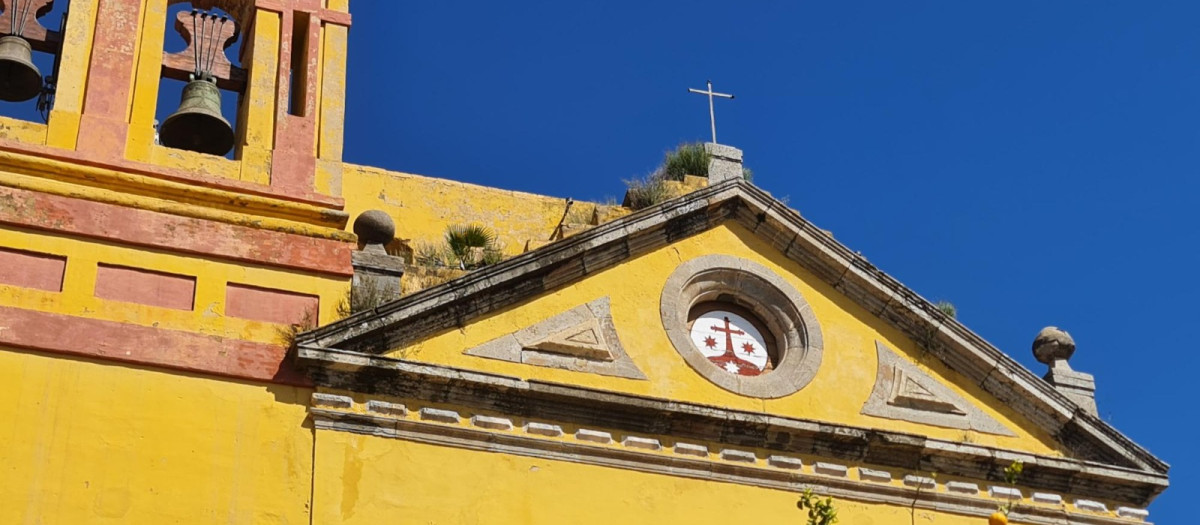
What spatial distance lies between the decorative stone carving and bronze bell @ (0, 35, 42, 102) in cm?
892

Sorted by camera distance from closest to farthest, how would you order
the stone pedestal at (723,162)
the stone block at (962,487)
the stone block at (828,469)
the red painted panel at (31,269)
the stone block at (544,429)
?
the red painted panel at (31,269)
the stone block at (544,429)
the stone block at (828,469)
the stone block at (962,487)
the stone pedestal at (723,162)

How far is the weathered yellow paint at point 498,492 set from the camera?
15.6 metres

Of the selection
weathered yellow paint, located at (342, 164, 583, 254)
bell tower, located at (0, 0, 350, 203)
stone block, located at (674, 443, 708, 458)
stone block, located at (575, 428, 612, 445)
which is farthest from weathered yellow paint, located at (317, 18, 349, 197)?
stone block, located at (674, 443, 708, 458)

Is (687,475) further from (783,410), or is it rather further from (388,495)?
(388,495)

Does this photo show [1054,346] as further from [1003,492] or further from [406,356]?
[406,356]

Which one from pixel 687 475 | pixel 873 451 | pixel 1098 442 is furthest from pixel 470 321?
pixel 1098 442

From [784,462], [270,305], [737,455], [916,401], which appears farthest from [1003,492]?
[270,305]

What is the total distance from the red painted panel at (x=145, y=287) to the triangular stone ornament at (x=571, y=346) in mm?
2248

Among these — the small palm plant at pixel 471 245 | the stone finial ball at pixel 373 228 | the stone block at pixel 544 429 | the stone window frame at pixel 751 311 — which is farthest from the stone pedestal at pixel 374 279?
the stone window frame at pixel 751 311

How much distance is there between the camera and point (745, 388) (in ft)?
56.7

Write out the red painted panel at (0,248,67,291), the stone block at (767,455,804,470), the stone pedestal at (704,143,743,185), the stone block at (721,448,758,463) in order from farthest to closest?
the stone pedestal at (704,143,743,185)
the stone block at (767,455,804,470)
the stone block at (721,448,758,463)
the red painted panel at (0,248,67,291)

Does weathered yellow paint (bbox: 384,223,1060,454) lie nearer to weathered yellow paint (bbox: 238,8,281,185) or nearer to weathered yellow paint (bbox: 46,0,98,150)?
weathered yellow paint (bbox: 238,8,281,185)

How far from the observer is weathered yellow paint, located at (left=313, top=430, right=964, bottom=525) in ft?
51.2

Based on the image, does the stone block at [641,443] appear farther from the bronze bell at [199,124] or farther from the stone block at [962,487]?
the bronze bell at [199,124]
